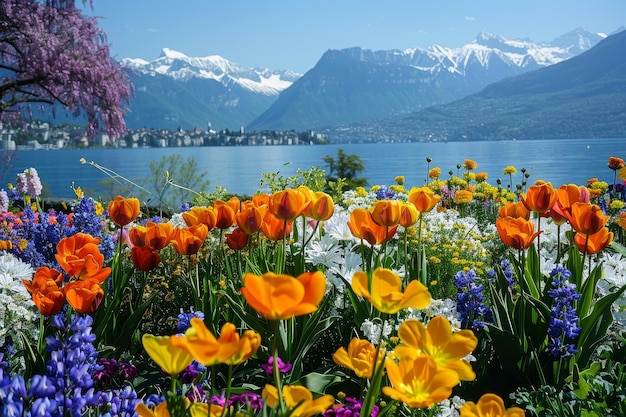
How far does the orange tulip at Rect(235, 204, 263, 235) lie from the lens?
280cm

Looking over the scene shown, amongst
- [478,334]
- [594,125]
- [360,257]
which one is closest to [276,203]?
[360,257]

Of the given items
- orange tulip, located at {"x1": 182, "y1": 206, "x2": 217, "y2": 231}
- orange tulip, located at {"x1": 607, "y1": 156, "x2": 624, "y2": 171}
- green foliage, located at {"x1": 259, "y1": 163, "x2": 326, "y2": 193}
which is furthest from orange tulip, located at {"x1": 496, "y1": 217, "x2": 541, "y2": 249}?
orange tulip, located at {"x1": 607, "y1": 156, "x2": 624, "y2": 171}

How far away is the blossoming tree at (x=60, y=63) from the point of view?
12609 millimetres

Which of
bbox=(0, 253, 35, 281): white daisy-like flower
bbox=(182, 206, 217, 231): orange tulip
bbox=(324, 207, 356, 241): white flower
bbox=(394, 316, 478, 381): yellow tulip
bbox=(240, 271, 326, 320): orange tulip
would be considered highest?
bbox=(240, 271, 326, 320): orange tulip

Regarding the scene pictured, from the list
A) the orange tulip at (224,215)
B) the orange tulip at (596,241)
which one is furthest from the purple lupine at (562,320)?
the orange tulip at (224,215)

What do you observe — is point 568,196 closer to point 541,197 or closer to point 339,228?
A: point 541,197

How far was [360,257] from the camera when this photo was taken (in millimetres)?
3256

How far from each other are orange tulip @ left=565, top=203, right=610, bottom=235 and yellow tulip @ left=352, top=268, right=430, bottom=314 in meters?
1.58

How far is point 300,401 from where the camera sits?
120cm

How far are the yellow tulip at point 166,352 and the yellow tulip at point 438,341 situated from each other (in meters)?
0.47

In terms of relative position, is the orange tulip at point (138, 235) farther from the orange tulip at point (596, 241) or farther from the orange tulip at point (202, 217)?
the orange tulip at point (596, 241)

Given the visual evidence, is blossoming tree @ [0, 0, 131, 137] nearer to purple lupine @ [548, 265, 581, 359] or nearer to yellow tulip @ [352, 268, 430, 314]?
purple lupine @ [548, 265, 581, 359]

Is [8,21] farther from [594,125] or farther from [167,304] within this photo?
[594,125]

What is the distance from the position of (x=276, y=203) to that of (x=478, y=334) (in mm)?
1093
